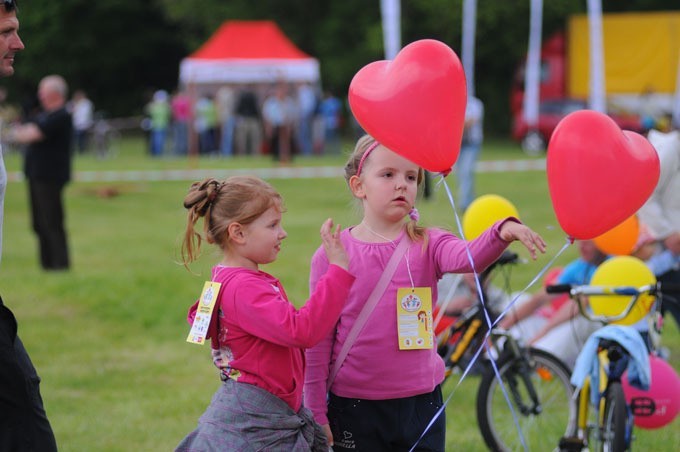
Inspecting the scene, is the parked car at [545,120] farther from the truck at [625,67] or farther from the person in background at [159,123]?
the person in background at [159,123]

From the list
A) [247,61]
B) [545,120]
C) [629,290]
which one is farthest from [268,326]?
[545,120]

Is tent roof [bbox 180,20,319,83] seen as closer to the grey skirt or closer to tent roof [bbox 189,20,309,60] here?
tent roof [bbox 189,20,309,60]

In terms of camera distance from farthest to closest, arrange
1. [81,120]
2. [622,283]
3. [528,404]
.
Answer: [81,120] < [528,404] < [622,283]

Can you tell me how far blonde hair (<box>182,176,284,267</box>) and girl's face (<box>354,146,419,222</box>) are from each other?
35cm

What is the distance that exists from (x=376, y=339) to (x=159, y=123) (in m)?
30.0

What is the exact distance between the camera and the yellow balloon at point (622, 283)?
5.42 metres

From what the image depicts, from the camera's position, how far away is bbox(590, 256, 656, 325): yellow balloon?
5417 millimetres

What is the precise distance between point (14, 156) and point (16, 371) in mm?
30565

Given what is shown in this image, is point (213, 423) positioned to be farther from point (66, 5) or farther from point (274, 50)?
point (66, 5)

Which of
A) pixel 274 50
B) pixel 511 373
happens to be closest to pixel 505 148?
pixel 274 50

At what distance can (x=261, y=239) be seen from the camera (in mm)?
3721

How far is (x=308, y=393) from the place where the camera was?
3.98 meters

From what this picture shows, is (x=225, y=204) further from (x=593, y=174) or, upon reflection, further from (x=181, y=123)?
(x=181, y=123)

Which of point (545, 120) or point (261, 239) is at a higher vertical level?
point (261, 239)
